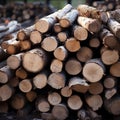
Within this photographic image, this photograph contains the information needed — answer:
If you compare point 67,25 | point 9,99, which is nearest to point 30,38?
point 67,25

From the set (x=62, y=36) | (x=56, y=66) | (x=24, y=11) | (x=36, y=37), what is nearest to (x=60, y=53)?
(x=56, y=66)

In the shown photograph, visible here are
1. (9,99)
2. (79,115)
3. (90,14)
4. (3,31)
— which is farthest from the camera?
(3,31)

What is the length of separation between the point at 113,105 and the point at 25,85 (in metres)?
1.23

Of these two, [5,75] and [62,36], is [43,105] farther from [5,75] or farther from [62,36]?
[62,36]

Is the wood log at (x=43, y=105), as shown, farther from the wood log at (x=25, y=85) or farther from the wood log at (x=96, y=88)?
the wood log at (x=96, y=88)

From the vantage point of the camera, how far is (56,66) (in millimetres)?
4512

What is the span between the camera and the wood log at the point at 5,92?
464 centimetres

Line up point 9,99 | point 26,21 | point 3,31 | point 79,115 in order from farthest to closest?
point 26,21
point 3,31
point 9,99
point 79,115

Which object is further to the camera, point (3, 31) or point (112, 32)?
point (3, 31)

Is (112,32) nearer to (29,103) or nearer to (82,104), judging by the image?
(82,104)

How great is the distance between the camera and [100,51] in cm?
455

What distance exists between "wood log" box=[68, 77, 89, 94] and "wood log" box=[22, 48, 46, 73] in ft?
1.57

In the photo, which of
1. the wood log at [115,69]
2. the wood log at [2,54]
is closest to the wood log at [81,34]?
the wood log at [115,69]

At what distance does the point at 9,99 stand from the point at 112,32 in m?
1.74
